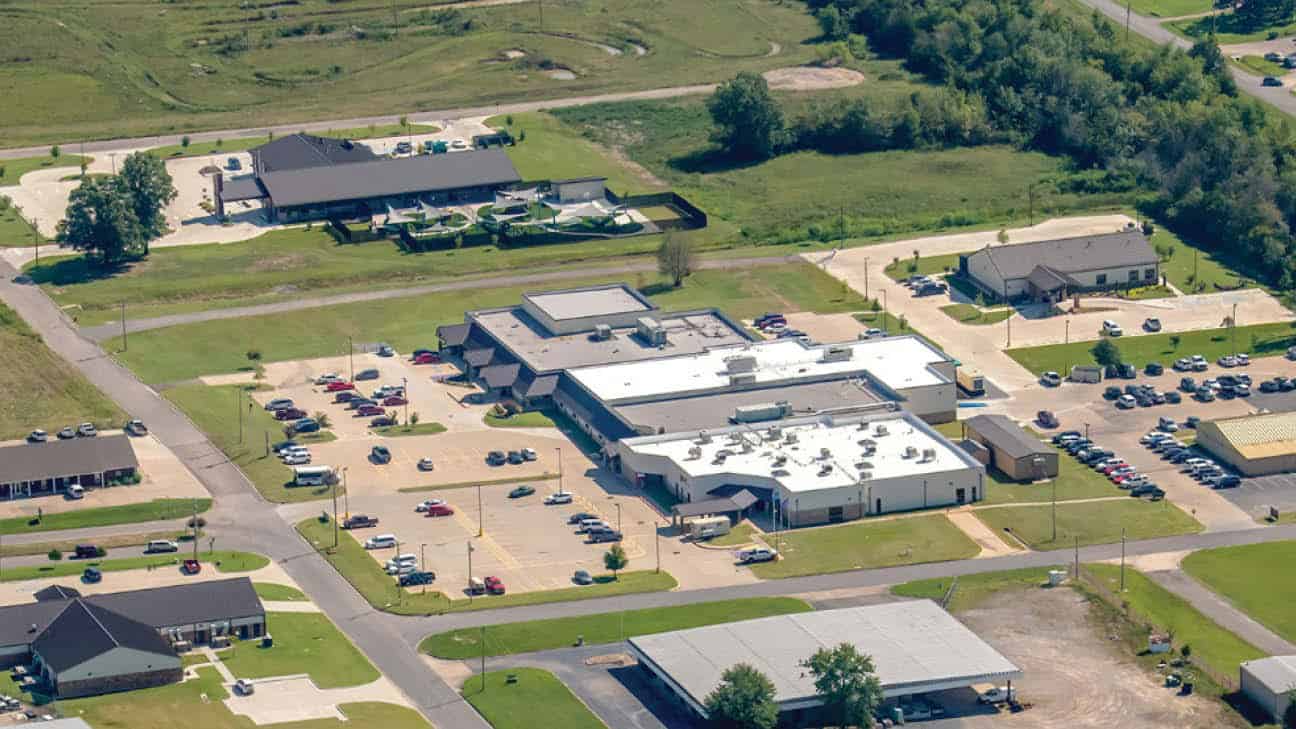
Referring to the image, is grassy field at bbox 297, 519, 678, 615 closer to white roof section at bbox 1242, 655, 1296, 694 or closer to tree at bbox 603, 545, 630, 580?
tree at bbox 603, 545, 630, 580

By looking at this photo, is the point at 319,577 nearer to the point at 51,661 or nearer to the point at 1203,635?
the point at 51,661

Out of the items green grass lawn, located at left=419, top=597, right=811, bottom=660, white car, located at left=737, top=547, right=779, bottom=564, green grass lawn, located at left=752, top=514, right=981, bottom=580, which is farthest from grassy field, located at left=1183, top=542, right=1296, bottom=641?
green grass lawn, located at left=419, top=597, right=811, bottom=660

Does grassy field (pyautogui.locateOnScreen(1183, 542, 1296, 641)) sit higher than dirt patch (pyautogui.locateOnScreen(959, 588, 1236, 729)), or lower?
lower

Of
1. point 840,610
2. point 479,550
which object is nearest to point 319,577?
point 479,550

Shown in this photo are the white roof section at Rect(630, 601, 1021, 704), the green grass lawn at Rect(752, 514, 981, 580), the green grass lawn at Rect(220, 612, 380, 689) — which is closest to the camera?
the white roof section at Rect(630, 601, 1021, 704)

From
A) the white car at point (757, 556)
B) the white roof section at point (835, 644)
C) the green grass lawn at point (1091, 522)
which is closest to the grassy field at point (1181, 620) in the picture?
the green grass lawn at point (1091, 522)

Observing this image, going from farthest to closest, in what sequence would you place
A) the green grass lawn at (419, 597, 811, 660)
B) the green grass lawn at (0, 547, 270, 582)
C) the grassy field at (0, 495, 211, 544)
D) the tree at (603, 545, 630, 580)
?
the grassy field at (0, 495, 211, 544), the tree at (603, 545, 630, 580), the green grass lawn at (0, 547, 270, 582), the green grass lawn at (419, 597, 811, 660)

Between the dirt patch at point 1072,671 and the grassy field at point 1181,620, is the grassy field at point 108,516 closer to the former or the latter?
the dirt patch at point 1072,671
